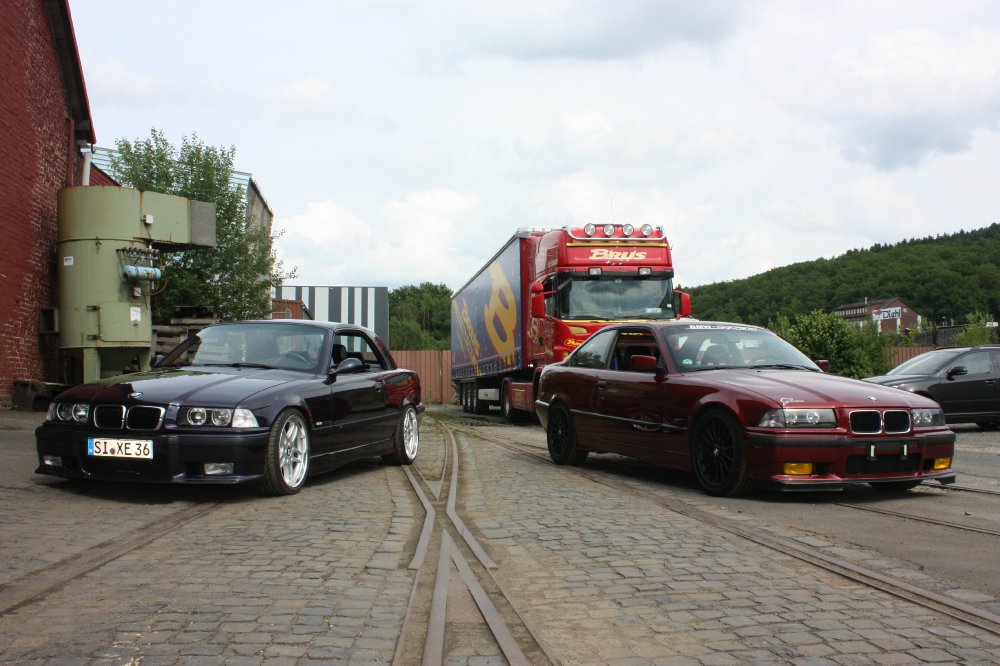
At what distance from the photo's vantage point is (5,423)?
1219 centimetres

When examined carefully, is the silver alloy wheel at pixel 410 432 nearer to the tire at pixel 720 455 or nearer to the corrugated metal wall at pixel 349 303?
the tire at pixel 720 455

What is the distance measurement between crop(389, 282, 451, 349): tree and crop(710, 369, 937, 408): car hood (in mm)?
76494

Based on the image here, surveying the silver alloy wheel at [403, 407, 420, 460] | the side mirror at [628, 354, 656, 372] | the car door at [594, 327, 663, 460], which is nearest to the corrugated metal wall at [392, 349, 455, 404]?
the silver alloy wheel at [403, 407, 420, 460]

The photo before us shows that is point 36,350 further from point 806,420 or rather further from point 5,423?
point 806,420

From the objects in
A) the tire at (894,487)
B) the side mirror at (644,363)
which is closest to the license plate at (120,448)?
the side mirror at (644,363)

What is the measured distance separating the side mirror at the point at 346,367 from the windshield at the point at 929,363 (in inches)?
408

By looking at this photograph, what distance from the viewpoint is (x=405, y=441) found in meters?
9.48

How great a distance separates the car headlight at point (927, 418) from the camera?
6980 mm

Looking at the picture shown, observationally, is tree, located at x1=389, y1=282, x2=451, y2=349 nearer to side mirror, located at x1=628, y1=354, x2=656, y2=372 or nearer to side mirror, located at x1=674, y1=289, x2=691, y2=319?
side mirror, located at x1=674, y1=289, x2=691, y2=319

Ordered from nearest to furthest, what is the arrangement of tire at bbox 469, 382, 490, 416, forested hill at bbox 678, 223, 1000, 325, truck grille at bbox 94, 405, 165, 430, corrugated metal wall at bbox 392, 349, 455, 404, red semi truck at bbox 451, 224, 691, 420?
truck grille at bbox 94, 405, 165, 430 < red semi truck at bbox 451, 224, 691, 420 < tire at bbox 469, 382, 490, 416 < corrugated metal wall at bbox 392, 349, 455, 404 < forested hill at bbox 678, 223, 1000, 325

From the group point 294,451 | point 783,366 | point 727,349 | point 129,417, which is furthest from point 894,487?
point 129,417

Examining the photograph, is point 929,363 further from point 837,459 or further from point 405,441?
point 405,441

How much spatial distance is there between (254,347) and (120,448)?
1973mm

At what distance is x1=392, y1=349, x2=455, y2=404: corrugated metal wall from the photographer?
126 ft
